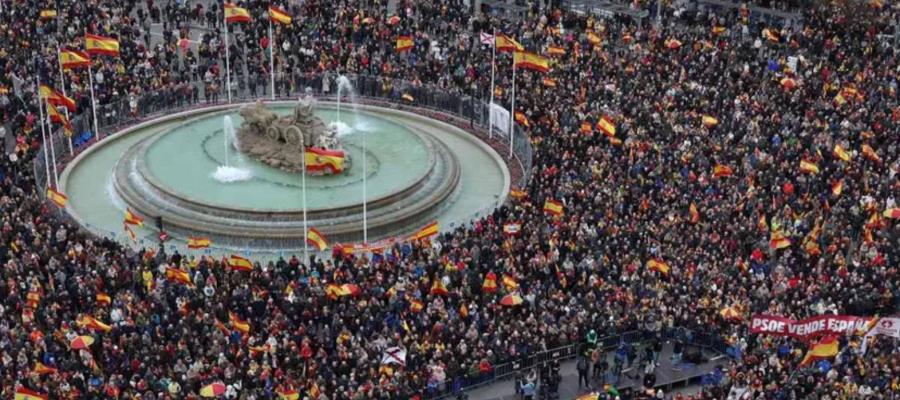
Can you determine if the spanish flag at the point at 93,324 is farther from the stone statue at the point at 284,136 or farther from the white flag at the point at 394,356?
the stone statue at the point at 284,136

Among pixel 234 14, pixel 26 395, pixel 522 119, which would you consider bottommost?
pixel 26 395

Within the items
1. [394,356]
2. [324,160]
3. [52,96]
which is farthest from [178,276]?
[52,96]

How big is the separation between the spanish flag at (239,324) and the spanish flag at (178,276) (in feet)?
8.70

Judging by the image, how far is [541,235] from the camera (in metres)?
46.1

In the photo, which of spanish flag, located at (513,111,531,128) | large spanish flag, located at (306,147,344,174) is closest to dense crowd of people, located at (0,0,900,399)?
spanish flag, located at (513,111,531,128)

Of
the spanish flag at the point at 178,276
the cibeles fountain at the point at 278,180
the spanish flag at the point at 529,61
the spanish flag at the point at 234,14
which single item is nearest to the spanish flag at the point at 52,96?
the cibeles fountain at the point at 278,180

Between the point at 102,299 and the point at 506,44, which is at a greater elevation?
the point at 506,44

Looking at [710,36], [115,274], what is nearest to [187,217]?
[115,274]

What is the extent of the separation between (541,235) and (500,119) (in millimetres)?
14931

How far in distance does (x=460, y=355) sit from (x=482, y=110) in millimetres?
24905

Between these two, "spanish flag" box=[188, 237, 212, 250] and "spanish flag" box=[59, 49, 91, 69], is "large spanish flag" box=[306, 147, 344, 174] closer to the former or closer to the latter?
"spanish flag" box=[188, 237, 212, 250]

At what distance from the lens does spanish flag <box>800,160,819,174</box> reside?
50.5 meters

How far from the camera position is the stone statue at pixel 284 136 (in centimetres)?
5284

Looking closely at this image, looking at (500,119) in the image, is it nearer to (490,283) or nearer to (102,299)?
(490,283)
